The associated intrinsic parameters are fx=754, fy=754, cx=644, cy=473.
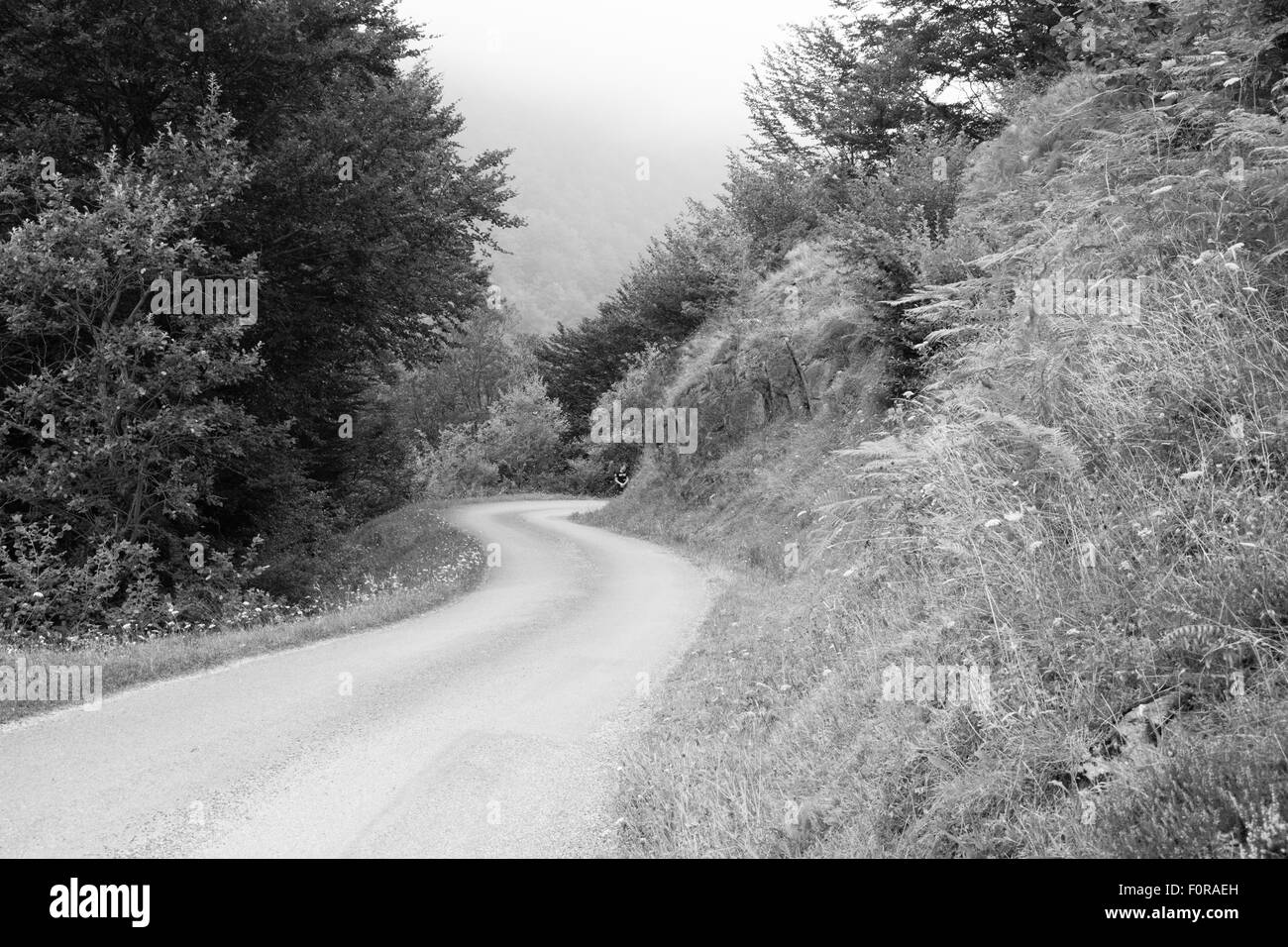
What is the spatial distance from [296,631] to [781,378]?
15.1 m

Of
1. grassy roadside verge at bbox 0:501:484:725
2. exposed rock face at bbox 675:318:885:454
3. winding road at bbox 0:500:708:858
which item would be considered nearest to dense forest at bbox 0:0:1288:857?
exposed rock face at bbox 675:318:885:454

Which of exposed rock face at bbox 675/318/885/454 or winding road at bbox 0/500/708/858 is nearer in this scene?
winding road at bbox 0/500/708/858

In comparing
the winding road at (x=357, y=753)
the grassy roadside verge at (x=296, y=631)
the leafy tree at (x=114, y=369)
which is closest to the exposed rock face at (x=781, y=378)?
the grassy roadside verge at (x=296, y=631)

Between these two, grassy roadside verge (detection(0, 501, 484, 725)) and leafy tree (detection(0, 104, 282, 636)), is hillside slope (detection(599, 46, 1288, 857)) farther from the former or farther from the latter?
leafy tree (detection(0, 104, 282, 636))

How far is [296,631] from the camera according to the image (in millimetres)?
10461

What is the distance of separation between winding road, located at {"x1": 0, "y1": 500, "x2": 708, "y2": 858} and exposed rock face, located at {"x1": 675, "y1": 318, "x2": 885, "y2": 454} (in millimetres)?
9631

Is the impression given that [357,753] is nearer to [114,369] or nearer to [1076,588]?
[1076,588]

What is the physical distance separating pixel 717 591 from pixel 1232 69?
10088 mm

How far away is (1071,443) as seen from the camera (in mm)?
5195

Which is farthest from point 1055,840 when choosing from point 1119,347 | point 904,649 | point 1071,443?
point 1119,347

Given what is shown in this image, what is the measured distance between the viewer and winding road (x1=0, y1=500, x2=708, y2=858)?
491 cm

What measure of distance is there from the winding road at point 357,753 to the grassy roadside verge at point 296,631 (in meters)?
0.32

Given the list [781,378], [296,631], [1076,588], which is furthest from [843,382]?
[1076,588]

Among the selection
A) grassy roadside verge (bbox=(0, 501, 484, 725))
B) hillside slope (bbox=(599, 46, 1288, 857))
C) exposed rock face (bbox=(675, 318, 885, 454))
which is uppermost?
exposed rock face (bbox=(675, 318, 885, 454))
